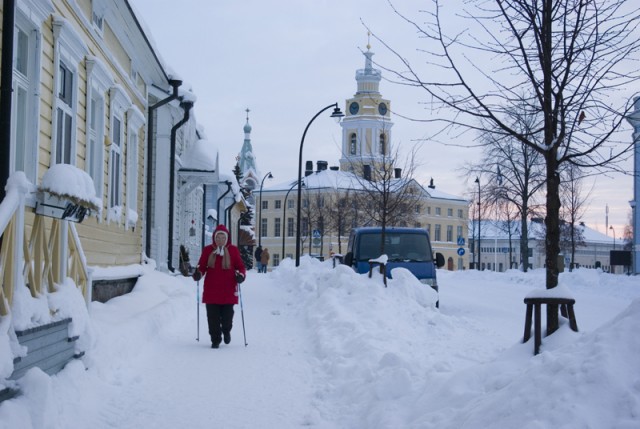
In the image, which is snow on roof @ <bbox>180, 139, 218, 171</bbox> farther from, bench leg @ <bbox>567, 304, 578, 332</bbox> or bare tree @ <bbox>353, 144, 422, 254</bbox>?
bench leg @ <bbox>567, 304, 578, 332</bbox>

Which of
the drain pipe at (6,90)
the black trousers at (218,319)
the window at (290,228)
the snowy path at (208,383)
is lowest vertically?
the snowy path at (208,383)

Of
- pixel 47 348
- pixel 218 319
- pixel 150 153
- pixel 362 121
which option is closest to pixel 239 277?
pixel 218 319

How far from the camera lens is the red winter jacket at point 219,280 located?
1112 centimetres

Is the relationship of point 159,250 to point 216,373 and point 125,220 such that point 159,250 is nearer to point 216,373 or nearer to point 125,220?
point 125,220

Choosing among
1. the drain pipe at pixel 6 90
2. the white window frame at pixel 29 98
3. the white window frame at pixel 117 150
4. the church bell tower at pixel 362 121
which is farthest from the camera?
the church bell tower at pixel 362 121

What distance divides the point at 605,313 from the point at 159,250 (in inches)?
440

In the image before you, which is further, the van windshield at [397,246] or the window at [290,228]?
the window at [290,228]

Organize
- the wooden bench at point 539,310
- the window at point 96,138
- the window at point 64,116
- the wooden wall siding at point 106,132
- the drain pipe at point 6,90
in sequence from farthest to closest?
1. the window at point 96,138
2. the window at point 64,116
3. the wooden wall siding at point 106,132
4. the drain pipe at point 6,90
5. the wooden bench at point 539,310

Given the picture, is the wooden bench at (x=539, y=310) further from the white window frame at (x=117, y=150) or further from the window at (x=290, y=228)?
the window at (x=290, y=228)

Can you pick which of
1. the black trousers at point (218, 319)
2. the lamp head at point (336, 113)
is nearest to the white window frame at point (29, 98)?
the black trousers at point (218, 319)

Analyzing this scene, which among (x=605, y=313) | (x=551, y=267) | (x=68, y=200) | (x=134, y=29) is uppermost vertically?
(x=134, y=29)

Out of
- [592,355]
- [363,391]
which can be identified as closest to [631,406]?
[592,355]

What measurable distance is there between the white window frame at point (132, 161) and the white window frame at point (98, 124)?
2.20 metres

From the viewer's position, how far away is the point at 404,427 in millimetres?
5703
